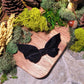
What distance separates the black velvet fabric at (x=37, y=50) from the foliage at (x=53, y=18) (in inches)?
6.1

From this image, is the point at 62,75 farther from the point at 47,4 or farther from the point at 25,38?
the point at 47,4

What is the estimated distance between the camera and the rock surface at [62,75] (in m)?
0.98

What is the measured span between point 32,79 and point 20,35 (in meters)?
0.35

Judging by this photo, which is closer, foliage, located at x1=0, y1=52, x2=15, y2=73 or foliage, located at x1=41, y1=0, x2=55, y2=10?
foliage, located at x1=0, y1=52, x2=15, y2=73

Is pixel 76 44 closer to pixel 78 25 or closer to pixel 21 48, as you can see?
pixel 78 25

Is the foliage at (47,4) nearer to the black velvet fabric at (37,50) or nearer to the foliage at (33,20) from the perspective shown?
the foliage at (33,20)

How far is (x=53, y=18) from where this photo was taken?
1.10 meters

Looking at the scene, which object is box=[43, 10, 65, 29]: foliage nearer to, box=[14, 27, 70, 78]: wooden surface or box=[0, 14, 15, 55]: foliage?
box=[14, 27, 70, 78]: wooden surface

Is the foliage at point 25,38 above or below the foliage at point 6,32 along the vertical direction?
below

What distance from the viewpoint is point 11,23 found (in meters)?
1.00

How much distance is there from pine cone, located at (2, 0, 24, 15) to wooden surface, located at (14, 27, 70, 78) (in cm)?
24

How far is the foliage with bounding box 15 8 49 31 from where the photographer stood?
0.99m

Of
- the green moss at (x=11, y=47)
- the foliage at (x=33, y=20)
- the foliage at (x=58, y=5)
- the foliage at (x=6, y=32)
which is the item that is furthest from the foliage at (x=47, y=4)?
the green moss at (x=11, y=47)

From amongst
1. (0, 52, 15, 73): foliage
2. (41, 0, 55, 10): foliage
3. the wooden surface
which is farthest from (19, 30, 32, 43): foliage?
(41, 0, 55, 10): foliage
